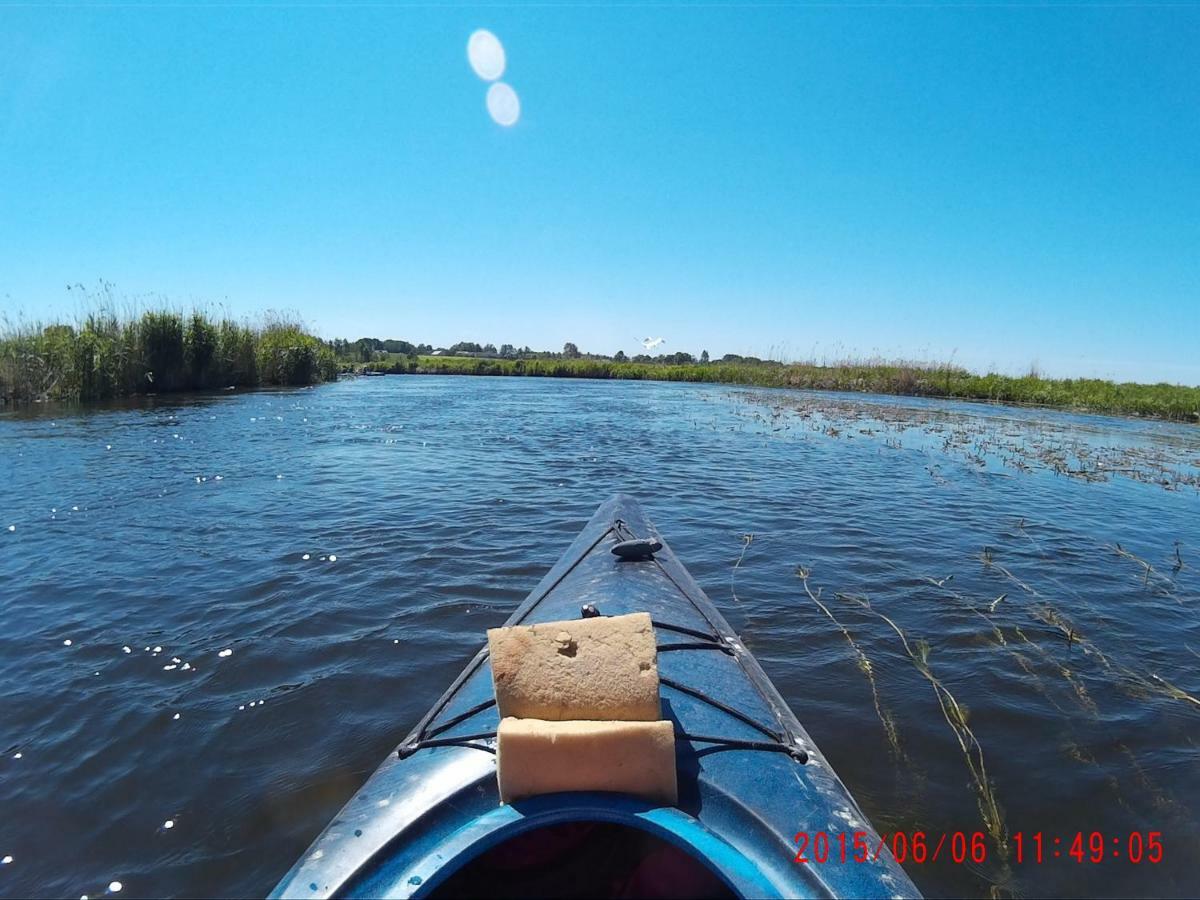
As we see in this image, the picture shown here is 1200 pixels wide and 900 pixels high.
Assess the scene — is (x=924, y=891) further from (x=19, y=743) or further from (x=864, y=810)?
(x=19, y=743)

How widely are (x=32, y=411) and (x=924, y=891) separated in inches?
855

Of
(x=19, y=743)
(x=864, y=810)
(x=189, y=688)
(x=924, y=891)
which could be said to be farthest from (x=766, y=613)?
(x=19, y=743)

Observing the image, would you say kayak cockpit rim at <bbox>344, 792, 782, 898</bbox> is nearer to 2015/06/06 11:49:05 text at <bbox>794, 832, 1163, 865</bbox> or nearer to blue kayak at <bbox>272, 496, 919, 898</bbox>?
blue kayak at <bbox>272, 496, 919, 898</bbox>

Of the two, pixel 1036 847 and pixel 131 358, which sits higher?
pixel 131 358

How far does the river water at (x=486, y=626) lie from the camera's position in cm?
287

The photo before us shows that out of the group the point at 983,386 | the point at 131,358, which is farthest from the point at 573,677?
the point at 983,386

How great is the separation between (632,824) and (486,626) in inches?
124

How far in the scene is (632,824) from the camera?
5.71 ft

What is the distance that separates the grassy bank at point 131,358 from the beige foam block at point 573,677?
22.9 metres

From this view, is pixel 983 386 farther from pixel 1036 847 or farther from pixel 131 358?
pixel 131 358

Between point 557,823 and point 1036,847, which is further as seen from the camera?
point 1036,847

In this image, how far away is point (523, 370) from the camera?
180 feet

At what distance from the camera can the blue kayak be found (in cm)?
170
